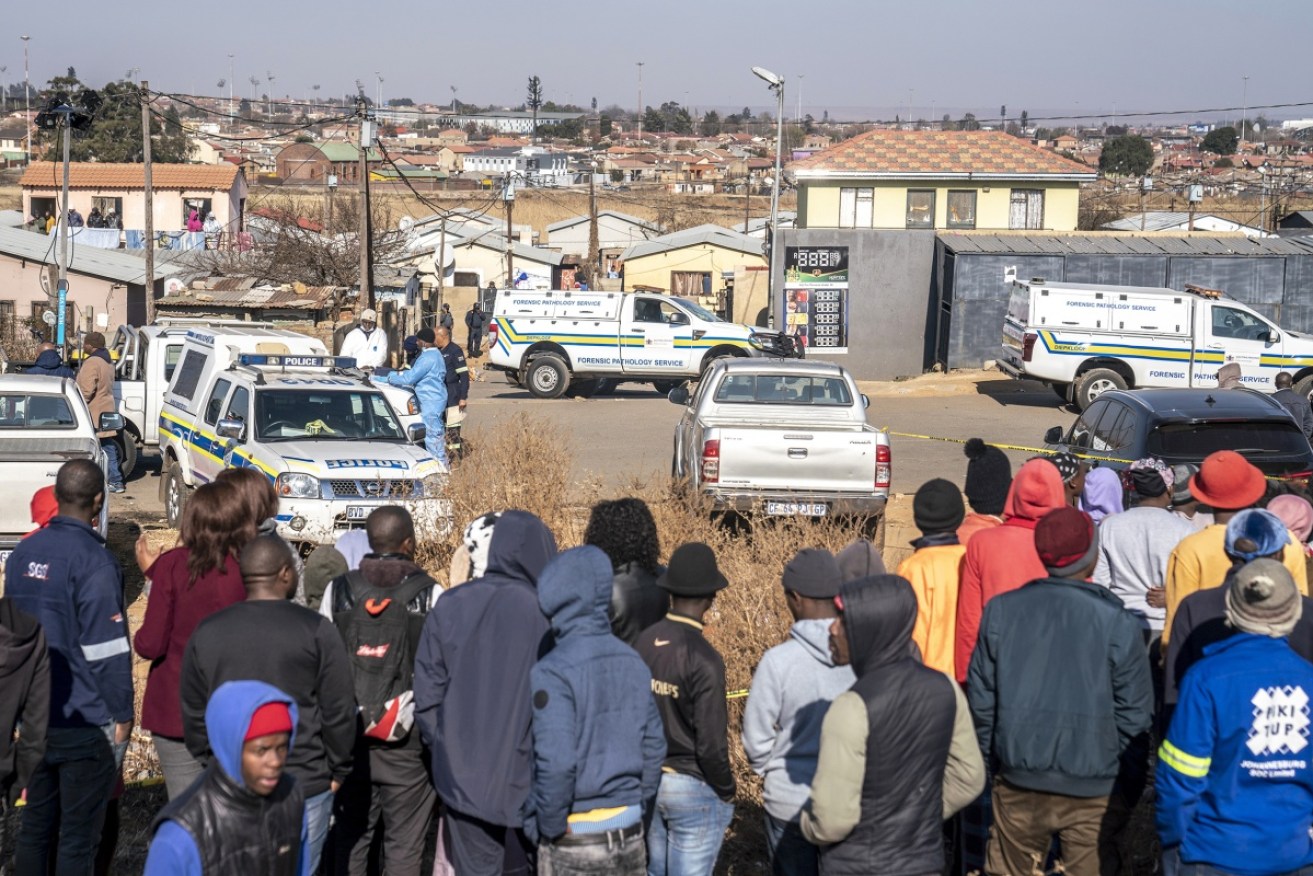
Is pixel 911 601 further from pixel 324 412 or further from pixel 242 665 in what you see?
pixel 324 412

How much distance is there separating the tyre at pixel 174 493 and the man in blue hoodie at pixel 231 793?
Answer: 11079mm

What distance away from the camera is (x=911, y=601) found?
14.4ft

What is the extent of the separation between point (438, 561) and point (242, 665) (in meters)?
6.11

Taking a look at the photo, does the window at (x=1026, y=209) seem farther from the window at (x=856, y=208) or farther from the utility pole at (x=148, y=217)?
the utility pole at (x=148, y=217)

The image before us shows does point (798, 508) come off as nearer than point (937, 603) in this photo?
No

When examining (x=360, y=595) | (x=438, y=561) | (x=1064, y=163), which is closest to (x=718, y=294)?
(x=1064, y=163)

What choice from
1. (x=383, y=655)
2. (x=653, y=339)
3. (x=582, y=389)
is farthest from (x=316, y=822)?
(x=582, y=389)

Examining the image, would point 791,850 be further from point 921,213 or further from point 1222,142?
point 1222,142

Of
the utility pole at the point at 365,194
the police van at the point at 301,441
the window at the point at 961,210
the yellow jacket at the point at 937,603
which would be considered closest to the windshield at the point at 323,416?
the police van at the point at 301,441

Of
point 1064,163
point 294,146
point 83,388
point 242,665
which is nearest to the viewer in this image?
point 242,665

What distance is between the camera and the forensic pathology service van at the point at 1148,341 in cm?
2491

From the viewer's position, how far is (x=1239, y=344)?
24891mm

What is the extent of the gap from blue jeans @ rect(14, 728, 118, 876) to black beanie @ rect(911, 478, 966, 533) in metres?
3.52

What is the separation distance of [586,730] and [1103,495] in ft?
14.8
